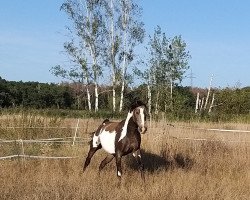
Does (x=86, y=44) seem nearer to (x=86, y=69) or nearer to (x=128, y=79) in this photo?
(x=86, y=69)

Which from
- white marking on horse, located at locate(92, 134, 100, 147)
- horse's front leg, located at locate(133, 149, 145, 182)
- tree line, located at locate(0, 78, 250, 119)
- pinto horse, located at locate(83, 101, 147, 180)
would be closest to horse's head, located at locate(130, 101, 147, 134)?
pinto horse, located at locate(83, 101, 147, 180)

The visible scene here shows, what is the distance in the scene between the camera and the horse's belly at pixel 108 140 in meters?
10.0

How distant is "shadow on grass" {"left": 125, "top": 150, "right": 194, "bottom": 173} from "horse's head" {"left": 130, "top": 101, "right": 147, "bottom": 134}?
7.80 feet

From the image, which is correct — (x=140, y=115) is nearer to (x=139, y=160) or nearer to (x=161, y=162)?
(x=139, y=160)

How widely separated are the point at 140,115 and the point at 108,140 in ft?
4.55

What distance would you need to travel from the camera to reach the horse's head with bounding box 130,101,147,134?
8984mm

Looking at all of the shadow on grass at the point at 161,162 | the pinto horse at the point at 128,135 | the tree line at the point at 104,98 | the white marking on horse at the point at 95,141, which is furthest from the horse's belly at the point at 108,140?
the tree line at the point at 104,98

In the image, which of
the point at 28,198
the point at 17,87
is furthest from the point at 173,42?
the point at 28,198

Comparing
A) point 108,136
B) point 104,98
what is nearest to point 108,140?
point 108,136

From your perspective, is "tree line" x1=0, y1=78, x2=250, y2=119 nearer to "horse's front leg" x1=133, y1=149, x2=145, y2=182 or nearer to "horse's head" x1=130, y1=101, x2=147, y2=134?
"horse's front leg" x1=133, y1=149, x2=145, y2=182

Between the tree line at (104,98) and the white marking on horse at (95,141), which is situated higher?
the tree line at (104,98)

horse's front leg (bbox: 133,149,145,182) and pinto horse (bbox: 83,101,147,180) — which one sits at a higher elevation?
pinto horse (bbox: 83,101,147,180)

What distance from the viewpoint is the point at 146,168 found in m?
11.6

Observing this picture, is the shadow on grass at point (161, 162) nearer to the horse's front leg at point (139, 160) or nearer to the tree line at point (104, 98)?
the horse's front leg at point (139, 160)
